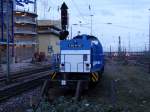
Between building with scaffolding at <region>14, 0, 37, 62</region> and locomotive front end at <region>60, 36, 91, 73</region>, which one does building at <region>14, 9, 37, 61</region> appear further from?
locomotive front end at <region>60, 36, 91, 73</region>

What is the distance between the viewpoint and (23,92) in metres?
24.8

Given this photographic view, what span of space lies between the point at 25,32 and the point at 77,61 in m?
89.8

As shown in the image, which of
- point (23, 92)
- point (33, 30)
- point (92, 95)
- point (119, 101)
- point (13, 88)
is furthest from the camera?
point (33, 30)

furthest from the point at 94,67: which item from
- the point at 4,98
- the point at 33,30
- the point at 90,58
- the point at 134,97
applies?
the point at 33,30

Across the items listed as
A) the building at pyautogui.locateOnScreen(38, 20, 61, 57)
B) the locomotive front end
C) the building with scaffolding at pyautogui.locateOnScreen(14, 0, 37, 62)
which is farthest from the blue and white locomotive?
the building at pyautogui.locateOnScreen(38, 20, 61, 57)

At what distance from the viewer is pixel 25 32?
11250cm

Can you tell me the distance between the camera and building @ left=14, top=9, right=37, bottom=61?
10781 centimetres

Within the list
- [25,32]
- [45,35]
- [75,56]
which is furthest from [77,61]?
[45,35]

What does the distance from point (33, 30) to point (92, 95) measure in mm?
99256

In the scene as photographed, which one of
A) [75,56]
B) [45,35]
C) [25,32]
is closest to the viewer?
[75,56]

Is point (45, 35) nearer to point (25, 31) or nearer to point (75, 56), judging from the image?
point (25, 31)

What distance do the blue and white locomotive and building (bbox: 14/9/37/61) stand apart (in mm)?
80409

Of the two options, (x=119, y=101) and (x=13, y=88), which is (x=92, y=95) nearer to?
(x=119, y=101)

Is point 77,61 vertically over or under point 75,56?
under
